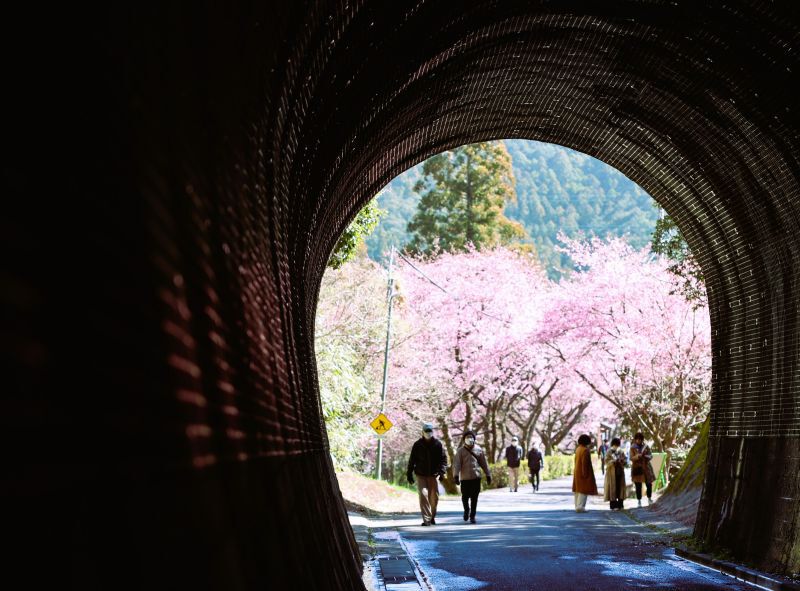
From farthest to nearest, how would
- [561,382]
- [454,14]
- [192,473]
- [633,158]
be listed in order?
1. [561,382]
2. [633,158]
3. [454,14]
4. [192,473]

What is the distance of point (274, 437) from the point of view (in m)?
4.74

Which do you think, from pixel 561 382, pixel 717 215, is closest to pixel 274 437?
pixel 717 215

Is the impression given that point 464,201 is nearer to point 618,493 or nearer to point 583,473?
point 618,493

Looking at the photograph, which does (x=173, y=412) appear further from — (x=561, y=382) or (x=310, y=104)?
(x=561, y=382)

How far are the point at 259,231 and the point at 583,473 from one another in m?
18.8

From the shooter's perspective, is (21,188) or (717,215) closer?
(21,188)

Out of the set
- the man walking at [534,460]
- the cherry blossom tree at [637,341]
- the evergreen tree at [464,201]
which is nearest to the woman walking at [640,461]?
the cherry blossom tree at [637,341]

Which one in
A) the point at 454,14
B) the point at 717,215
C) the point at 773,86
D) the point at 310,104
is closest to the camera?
the point at 310,104

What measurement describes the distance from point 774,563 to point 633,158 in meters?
6.32

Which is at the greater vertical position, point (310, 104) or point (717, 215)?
point (717, 215)

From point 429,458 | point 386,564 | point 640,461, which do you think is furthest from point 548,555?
point 640,461

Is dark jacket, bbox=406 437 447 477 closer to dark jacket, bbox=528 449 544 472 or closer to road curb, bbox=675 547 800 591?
road curb, bbox=675 547 800 591

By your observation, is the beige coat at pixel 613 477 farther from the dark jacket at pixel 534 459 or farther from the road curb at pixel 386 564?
the dark jacket at pixel 534 459

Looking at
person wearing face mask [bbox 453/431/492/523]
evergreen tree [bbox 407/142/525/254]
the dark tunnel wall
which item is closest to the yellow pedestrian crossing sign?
→ person wearing face mask [bbox 453/431/492/523]
